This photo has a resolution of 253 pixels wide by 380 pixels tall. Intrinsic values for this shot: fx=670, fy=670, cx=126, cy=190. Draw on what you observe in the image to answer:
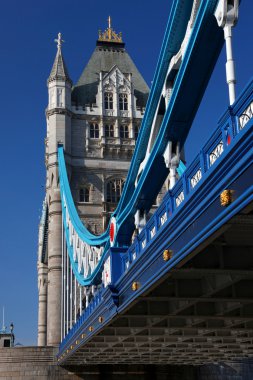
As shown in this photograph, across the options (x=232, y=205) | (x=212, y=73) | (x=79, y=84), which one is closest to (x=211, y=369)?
(x=79, y=84)

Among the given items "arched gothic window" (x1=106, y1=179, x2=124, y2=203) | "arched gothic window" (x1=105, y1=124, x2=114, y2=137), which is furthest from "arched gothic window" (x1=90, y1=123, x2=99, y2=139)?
"arched gothic window" (x1=106, y1=179, x2=124, y2=203)

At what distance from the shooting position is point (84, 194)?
53.1 meters

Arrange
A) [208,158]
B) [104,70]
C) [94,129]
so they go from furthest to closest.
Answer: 1. [104,70]
2. [94,129]
3. [208,158]

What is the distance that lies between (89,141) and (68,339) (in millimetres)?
22660

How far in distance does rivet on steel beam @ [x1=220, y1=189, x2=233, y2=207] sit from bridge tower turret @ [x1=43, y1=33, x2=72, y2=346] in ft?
129

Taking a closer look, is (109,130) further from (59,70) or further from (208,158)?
(208,158)

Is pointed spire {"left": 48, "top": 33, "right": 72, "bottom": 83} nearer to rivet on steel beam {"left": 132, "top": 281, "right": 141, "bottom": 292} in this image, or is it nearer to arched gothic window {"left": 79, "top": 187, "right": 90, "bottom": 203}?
arched gothic window {"left": 79, "top": 187, "right": 90, "bottom": 203}

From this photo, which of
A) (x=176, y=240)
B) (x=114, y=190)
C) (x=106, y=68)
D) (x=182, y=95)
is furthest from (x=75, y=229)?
(x=176, y=240)

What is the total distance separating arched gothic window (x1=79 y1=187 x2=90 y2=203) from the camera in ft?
174

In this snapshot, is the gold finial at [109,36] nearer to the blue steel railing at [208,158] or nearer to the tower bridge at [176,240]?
the tower bridge at [176,240]

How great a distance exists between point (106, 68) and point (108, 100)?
4022mm

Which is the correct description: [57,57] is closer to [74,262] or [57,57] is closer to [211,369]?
[74,262]

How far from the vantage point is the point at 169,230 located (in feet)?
44.7

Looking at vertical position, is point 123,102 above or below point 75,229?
above
